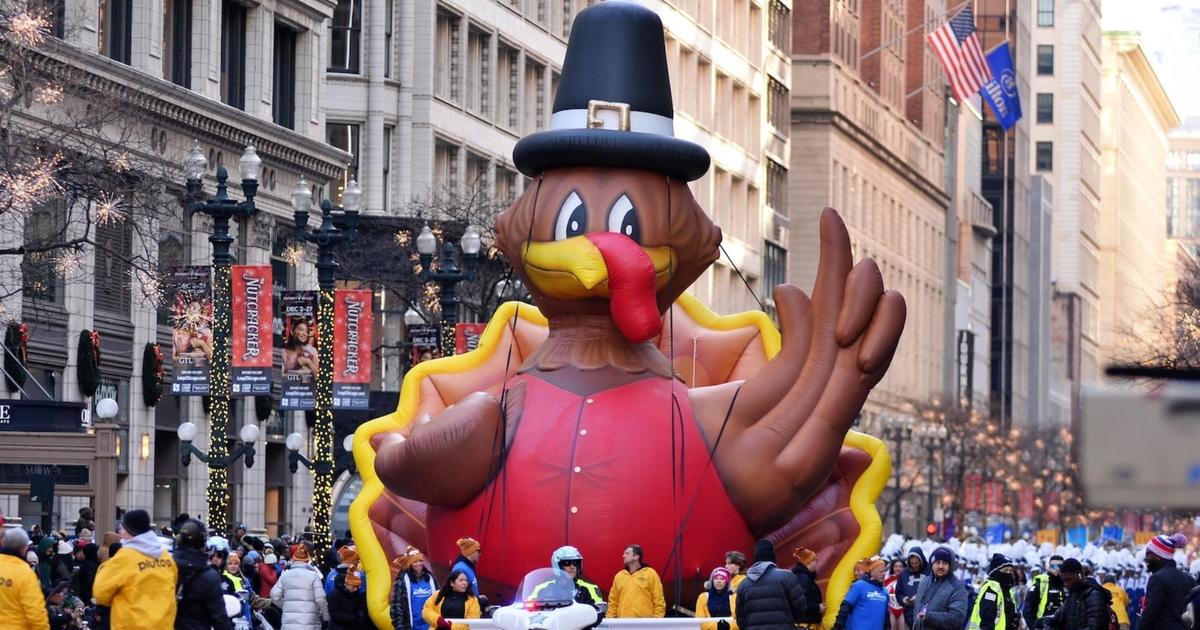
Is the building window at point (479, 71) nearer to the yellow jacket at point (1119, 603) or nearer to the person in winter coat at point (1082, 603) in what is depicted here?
the yellow jacket at point (1119, 603)

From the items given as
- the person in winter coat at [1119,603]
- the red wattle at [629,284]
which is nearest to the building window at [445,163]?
the person in winter coat at [1119,603]

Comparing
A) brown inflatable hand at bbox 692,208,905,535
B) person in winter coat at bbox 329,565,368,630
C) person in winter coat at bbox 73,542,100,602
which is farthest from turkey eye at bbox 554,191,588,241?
person in winter coat at bbox 73,542,100,602

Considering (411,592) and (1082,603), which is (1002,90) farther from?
(411,592)

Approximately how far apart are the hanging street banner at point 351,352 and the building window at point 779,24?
53.3m

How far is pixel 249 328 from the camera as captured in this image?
29.9 meters

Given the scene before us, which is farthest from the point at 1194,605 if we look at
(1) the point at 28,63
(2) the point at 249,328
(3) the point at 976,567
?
(3) the point at 976,567

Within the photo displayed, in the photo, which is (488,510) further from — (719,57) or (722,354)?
(719,57)

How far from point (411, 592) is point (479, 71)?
4308cm

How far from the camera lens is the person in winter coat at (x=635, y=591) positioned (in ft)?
50.1

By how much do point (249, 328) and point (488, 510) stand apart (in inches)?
564

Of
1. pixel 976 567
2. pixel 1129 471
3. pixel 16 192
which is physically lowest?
pixel 976 567

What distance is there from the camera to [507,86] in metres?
60.4

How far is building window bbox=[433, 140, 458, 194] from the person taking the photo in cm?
5522

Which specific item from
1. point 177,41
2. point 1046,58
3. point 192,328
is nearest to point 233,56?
point 177,41
